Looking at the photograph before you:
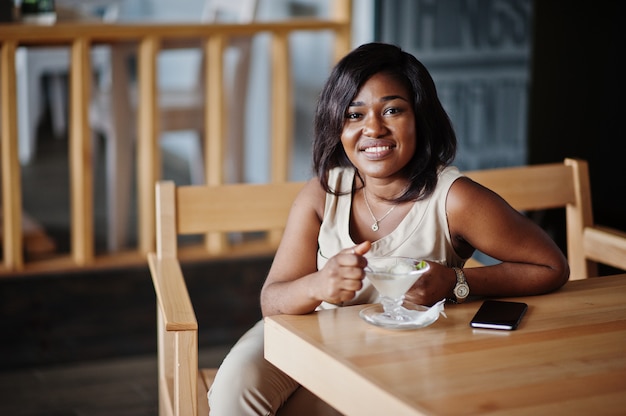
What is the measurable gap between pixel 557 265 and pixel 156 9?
233 inches

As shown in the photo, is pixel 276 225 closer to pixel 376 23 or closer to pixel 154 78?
pixel 154 78

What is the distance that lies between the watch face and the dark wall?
2.49 metres

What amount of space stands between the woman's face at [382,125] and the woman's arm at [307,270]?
6.5 inches

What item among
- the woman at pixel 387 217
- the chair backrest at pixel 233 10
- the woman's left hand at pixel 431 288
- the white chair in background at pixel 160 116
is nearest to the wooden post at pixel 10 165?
the white chair in background at pixel 160 116

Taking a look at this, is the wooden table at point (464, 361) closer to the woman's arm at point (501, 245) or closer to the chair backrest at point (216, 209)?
the woman's arm at point (501, 245)

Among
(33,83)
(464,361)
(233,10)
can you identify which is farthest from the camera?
(33,83)

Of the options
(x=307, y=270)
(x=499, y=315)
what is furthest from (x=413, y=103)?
(x=499, y=315)

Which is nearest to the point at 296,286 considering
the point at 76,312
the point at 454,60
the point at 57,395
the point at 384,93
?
the point at 384,93

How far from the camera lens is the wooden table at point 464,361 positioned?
1280 mm

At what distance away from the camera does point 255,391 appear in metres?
1.84

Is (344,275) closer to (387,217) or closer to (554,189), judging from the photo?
(387,217)

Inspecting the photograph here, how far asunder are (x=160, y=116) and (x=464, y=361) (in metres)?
3.05

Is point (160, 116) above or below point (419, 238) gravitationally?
below

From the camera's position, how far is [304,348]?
1.50 meters
